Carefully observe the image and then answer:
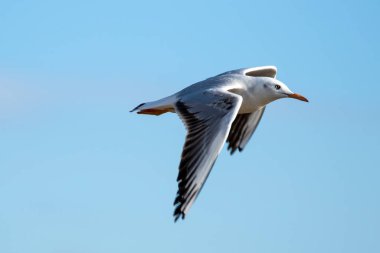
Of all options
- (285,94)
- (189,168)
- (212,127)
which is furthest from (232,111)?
(285,94)

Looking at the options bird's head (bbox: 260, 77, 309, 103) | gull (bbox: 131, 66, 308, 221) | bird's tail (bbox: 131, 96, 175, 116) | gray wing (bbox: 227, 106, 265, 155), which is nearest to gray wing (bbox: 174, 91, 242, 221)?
gull (bbox: 131, 66, 308, 221)

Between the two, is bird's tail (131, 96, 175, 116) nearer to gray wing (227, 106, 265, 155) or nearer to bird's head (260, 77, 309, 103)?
bird's head (260, 77, 309, 103)

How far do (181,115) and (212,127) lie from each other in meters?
0.59

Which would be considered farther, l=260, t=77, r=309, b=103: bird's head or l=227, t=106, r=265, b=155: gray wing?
l=227, t=106, r=265, b=155: gray wing

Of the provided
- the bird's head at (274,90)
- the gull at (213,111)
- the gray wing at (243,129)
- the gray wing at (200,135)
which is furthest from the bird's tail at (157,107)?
the gray wing at (243,129)

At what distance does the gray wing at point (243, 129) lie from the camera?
14.9m

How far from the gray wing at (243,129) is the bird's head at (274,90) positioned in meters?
0.80

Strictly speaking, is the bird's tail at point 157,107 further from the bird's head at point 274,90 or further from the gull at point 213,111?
the bird's head at point 274,90

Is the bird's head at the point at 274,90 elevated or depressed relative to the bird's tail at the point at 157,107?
elevated

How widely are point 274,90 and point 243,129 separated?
1.16m

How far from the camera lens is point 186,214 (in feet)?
35.4

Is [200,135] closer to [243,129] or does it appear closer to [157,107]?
[157,107]

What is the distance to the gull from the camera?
11.1 meters

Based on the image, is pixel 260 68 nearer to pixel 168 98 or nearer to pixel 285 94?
pixel 285 94
